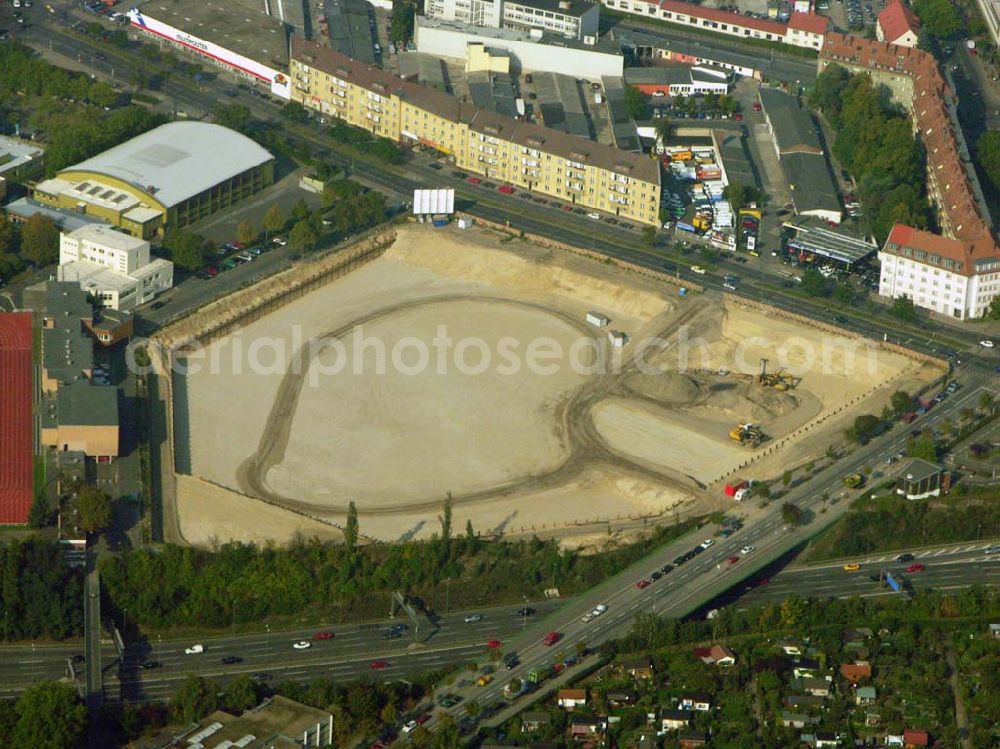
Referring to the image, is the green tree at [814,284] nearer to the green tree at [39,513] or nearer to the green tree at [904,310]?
the green tree at [904,310]

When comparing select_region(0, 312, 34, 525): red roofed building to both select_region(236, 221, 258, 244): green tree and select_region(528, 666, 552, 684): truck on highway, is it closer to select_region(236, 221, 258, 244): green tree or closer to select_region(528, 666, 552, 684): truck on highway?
select_region(236, 221, 258, 244): green tree

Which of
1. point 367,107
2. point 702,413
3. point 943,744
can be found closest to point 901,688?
point 943,744

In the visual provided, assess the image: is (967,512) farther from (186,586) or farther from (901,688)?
(186,586)

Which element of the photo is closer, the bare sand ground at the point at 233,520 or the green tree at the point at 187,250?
the bare sand ground at the point at 233,520

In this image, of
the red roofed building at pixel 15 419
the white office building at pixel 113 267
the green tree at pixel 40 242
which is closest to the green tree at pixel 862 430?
the white office building at pixel 113 267

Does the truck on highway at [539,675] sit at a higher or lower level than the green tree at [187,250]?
lower

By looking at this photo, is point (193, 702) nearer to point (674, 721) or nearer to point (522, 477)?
point (674, 721)
